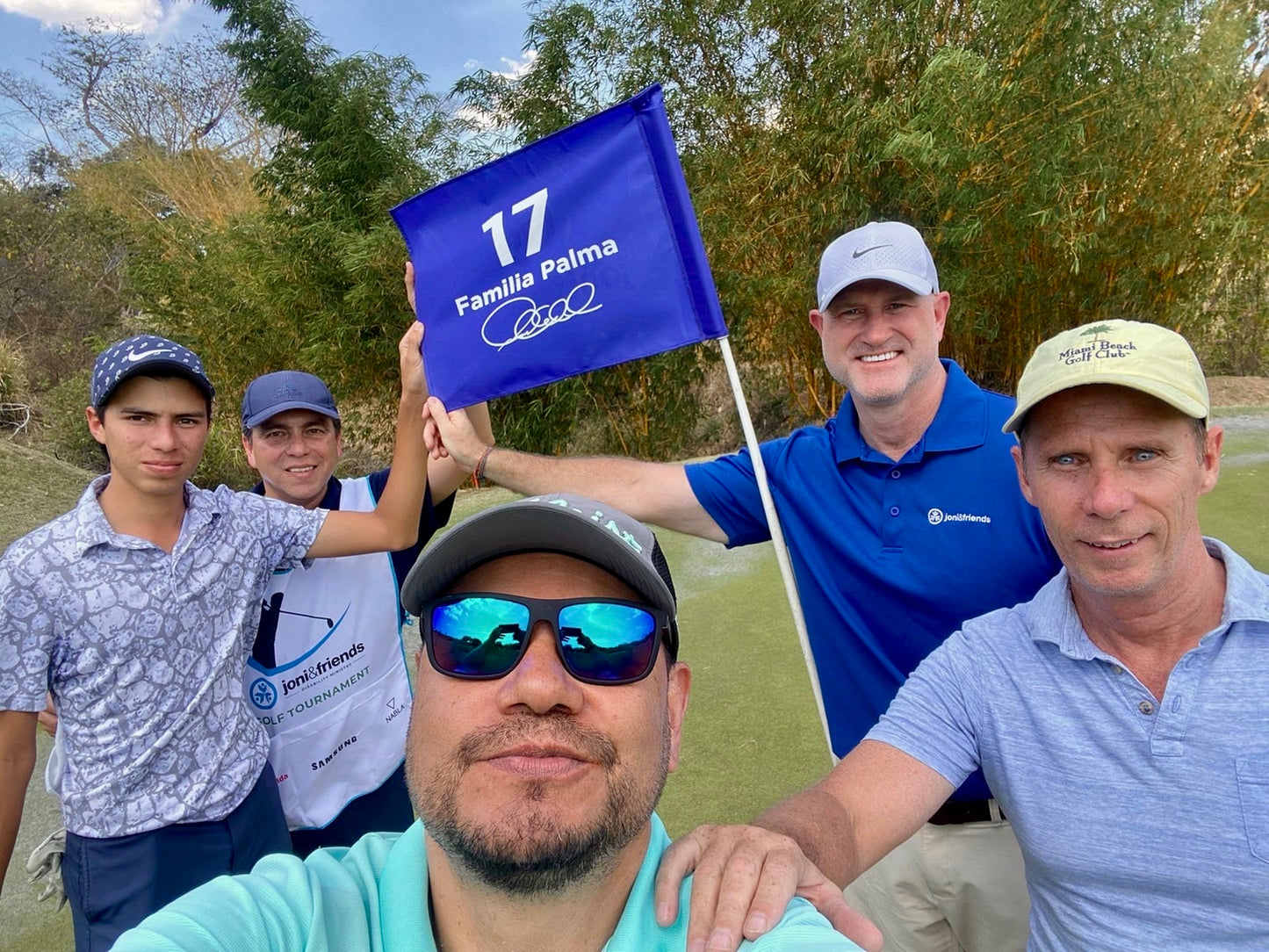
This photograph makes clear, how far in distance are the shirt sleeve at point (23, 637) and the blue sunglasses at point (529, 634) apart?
0.81 metres

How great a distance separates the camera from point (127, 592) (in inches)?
55.6

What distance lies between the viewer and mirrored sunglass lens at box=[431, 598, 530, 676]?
93cm

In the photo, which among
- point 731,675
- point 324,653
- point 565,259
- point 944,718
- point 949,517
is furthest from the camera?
point 731,675

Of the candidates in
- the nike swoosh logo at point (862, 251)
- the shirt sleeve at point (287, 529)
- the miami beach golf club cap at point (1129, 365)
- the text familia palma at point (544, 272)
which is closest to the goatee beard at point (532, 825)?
the miami beach golf club cap at point (1129, 365)

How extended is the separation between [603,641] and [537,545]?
132mm

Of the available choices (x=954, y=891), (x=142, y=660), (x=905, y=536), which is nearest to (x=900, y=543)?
(x=905, y=536)

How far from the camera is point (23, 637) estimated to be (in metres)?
1.34

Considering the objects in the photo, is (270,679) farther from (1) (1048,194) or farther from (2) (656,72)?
(2) (656,72)

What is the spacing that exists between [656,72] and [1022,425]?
6335 mm

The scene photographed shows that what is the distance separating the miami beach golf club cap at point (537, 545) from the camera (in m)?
0.95

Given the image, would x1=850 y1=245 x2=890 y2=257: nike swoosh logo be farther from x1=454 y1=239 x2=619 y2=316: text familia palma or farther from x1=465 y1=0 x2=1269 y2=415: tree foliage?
x1=465 y1=0 x2=1269 y2=415: tree foliage

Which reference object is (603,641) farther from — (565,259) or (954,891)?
(565,259)

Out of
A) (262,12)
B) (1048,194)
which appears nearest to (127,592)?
(1048,194)

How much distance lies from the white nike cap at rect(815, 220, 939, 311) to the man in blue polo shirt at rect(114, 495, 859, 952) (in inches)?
33.7
